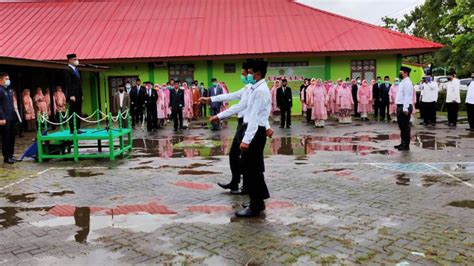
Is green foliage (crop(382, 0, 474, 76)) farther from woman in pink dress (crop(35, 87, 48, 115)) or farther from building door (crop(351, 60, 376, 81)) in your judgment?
woman in pink dress (crop(35, 87, 48, 115))

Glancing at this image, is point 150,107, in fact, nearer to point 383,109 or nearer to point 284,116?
point 284,116

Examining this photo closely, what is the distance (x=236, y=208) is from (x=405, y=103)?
6.08 meters

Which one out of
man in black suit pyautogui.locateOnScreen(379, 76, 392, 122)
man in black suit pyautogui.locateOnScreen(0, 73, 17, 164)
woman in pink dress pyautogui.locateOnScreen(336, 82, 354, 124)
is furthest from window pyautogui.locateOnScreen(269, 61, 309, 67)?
man in black suit pyautogui.locateOnScreen(0, 73, 17, 164)

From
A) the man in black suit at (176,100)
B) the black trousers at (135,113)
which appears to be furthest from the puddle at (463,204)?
the black trousers at (135,113)

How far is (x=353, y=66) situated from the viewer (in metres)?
23.6

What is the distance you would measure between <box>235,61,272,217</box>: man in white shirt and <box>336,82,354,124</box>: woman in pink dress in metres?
13.6

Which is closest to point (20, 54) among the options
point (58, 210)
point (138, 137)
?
point (138, 137)

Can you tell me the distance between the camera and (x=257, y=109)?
19.1ft

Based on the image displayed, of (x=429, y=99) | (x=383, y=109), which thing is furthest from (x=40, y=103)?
(x=429, y=99)

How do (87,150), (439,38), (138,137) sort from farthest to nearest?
(439,38) → (138,137) → (87,150)

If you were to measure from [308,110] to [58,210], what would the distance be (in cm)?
1379

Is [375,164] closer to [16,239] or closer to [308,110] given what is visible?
[16,239]

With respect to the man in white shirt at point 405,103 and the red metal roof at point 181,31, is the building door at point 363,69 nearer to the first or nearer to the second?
the red metal roof at point 181,31

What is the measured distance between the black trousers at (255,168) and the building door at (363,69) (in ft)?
60.9
